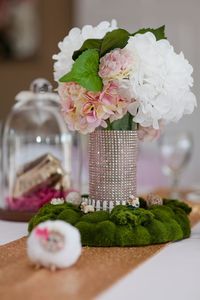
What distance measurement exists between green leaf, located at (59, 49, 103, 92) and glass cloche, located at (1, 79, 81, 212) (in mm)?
399

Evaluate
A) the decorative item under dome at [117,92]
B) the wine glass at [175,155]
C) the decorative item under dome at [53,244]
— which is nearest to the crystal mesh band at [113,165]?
the decorative item under dome at [117,92]

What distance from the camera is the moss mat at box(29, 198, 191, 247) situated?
0.94 meters

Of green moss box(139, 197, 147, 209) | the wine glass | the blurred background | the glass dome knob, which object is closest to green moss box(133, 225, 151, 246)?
green moss box(139, 197, 147, 209)

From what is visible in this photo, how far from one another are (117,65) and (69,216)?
0.25 m

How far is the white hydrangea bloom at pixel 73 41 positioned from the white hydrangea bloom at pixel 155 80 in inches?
3.6

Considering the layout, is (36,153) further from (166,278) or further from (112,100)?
(166,278)

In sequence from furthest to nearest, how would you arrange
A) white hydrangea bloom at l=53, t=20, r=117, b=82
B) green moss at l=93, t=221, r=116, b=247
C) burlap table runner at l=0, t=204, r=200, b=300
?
1. white hydrangea bloom at l=53, t=20, r=117, b=82
2. green moss at l=93, t=221, r=116, b=247
3. burlap table runner at l=0, t=204, r=200, b=300

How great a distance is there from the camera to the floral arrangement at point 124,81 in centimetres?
96

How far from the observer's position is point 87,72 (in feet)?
3.16

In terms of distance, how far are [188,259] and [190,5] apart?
3.16 meters

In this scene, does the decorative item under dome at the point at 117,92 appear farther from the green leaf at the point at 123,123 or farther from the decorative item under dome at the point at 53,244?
the decorative item under dome at the point at 53,244

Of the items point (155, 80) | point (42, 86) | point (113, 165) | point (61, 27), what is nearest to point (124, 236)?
point (113, 165)

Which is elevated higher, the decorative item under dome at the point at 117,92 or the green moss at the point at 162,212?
the decorative item under dome at the point at 117,92

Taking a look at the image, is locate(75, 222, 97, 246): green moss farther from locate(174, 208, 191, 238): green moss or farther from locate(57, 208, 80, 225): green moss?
locate(174, 208, 191, 238): green moss
